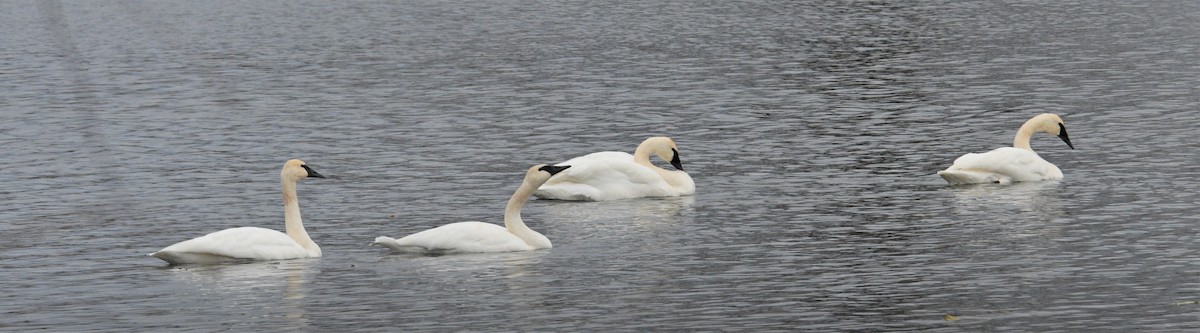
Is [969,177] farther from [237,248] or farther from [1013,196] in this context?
[237,248]

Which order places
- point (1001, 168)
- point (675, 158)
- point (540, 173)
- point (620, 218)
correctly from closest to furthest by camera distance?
point (540, 173)
point (620, 218)
point (1001, 168)
point (675, 158)

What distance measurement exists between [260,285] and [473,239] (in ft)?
8.71

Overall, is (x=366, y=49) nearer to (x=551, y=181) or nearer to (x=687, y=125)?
(x=687, y=125)

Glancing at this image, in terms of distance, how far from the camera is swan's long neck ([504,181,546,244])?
22.5 meters

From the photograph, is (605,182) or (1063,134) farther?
(1063,134)

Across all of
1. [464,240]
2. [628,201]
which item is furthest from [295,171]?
[628,201]

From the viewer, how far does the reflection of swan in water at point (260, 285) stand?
18812 mm

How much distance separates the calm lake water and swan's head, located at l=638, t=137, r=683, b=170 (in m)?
0.50

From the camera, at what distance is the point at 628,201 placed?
2717 centimetres

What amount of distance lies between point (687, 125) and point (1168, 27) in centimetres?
2826

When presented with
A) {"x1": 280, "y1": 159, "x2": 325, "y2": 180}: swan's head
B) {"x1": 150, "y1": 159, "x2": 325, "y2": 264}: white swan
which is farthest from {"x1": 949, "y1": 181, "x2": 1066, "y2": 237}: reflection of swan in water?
{"x1": 150, "y1": 159, "x2": 325, "y2": 264}: white swan

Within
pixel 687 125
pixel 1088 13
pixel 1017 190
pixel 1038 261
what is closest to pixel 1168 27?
pixel 1088 13

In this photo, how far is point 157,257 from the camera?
2197 cm

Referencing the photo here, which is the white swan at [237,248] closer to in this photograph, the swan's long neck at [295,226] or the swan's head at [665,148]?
the swan's long neck at [295,226]
